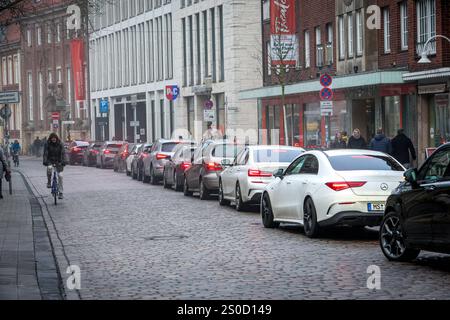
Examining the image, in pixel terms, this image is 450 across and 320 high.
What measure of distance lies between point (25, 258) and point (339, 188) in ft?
16.2

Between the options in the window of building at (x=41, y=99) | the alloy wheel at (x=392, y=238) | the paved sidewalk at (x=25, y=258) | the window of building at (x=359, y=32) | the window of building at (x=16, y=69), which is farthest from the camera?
the window of building at (x=16, y=69)

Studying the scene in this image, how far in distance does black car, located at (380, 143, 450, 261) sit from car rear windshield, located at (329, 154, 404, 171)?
3429 millimetres

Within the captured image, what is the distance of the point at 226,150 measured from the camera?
29.8m

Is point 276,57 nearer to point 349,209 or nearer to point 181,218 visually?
point 181,218

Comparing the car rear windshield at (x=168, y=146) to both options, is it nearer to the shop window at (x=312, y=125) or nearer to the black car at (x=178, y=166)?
the black car at (x=178, y=166)

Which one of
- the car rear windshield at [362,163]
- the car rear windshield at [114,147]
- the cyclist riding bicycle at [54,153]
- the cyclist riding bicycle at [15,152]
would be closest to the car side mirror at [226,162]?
the cyclist riding bicycle at [54,153]

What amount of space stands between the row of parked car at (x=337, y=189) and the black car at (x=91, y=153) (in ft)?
108

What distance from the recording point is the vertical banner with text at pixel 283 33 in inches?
1759

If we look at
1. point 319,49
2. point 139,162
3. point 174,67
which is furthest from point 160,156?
point 174,67

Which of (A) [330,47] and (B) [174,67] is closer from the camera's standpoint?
(A) [330,47]

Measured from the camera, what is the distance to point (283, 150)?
81.4 ft

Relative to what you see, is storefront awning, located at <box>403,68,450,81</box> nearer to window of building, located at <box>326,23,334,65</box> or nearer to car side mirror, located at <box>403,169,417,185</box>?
window of building, located at <box>326,23,334,65</box>

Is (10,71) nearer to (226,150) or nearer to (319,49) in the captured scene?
(319,49)

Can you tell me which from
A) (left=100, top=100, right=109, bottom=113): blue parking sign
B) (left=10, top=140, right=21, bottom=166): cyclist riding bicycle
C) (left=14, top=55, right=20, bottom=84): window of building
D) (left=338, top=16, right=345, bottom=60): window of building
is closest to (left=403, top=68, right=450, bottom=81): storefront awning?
(left=338, top=16, right=345, bottom=60): window of building
